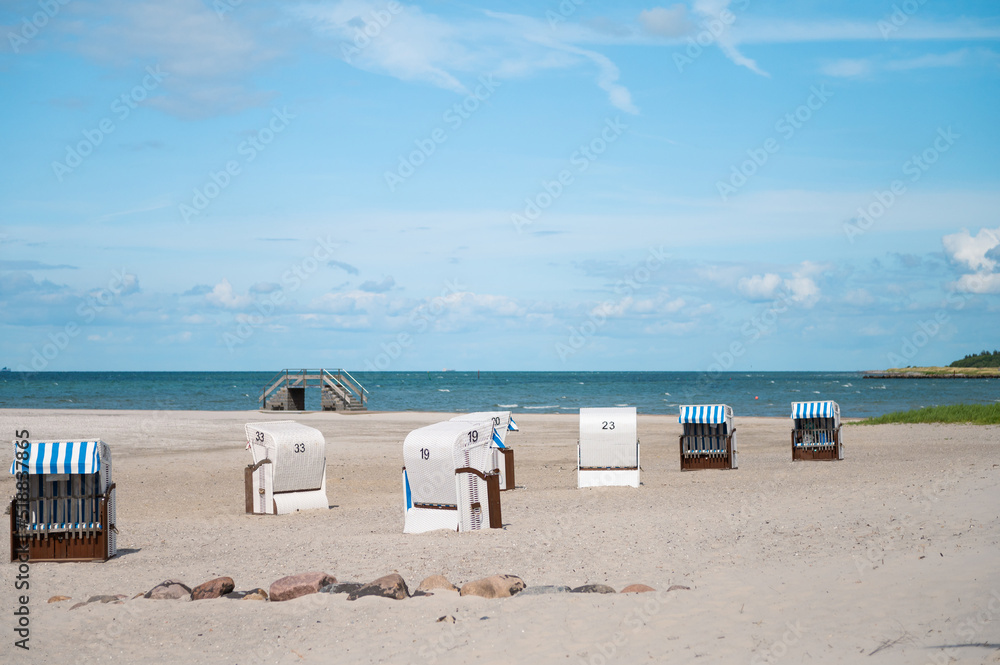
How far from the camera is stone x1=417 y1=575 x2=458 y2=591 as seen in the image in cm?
867

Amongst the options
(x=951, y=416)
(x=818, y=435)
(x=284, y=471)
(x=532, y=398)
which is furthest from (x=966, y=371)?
(x=284, y=471)

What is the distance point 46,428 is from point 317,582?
96.8ft

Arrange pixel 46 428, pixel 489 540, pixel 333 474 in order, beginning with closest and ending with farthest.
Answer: pixel 489 540, pixel 333 474, pixel 46 428

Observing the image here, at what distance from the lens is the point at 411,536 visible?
12.2 meters

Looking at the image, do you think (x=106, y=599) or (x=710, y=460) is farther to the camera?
(x=710, y=460)

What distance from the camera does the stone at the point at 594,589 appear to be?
328 inches

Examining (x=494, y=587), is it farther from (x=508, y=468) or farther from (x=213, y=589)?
(x=508, y=468)

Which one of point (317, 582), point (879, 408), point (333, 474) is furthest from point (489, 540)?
point (879, 408)

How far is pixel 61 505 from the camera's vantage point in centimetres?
1146

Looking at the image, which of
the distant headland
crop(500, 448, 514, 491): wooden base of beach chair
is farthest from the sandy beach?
the distant headland

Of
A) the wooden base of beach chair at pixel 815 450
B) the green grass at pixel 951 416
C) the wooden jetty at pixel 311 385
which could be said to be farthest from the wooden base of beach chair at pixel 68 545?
the wooden jetty at pixel 311 385

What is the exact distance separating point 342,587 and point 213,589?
1.36m

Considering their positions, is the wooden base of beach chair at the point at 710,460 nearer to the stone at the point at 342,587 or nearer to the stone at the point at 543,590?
the stone at the point at 543,590

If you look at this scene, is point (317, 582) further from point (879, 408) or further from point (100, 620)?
point (879, 408)
